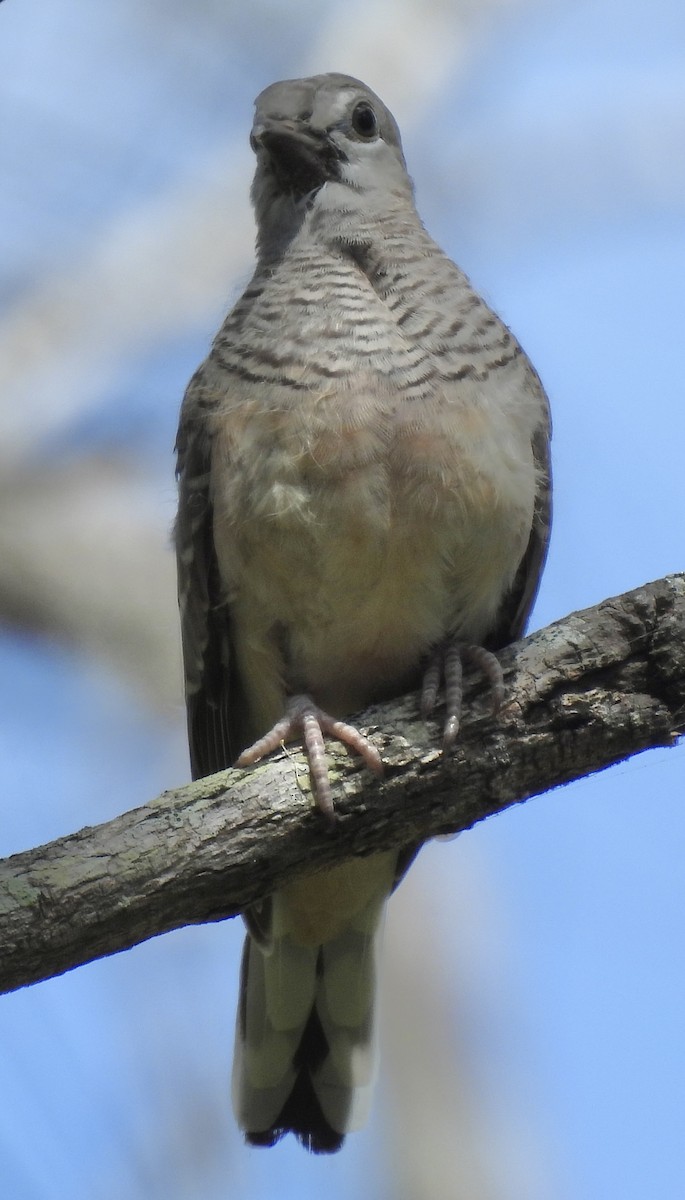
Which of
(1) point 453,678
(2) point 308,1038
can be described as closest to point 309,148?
(1) point 453,678

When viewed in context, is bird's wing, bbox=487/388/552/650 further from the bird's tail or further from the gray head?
the bird's tail

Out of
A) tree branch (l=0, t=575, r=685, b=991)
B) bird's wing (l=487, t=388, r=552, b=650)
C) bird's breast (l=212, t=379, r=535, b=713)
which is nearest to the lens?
tree branch (l=0, t=575, r=685, b=991)

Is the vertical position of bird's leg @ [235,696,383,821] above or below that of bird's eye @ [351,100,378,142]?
below

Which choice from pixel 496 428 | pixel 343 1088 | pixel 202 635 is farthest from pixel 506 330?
pixel 343 1088

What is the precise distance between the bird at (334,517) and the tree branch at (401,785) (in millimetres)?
71

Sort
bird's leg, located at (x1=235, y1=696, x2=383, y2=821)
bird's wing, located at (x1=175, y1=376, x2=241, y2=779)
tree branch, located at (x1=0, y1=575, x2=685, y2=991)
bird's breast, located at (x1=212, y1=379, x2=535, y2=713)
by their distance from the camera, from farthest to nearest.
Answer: bird's wing, located at (x1=175, y1=376, x2=241, y2=779)
bird's breast, located at (x1=212, y1=379, x2=535, y2=713)
bird's leg, located at (x1=235, y1=696, x2=383, y2=821)
tree branch, located at (x1=0, y1=575, x2=685, y2=991)

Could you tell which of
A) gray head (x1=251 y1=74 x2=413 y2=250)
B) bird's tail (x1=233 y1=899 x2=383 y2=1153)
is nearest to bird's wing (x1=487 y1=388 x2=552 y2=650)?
gray head (x1=251 y1=74 x2=413 y2=250)

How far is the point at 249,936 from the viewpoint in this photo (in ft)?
15.7

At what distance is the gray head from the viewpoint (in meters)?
4.60

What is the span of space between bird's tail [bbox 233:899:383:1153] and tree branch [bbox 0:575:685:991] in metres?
1.32

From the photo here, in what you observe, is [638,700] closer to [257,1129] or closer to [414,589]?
[414,589]

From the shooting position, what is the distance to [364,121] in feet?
15.8

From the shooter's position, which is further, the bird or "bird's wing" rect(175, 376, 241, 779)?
"bird's wing" rect(175, 376, 241, 779)

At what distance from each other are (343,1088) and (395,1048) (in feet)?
3.98
